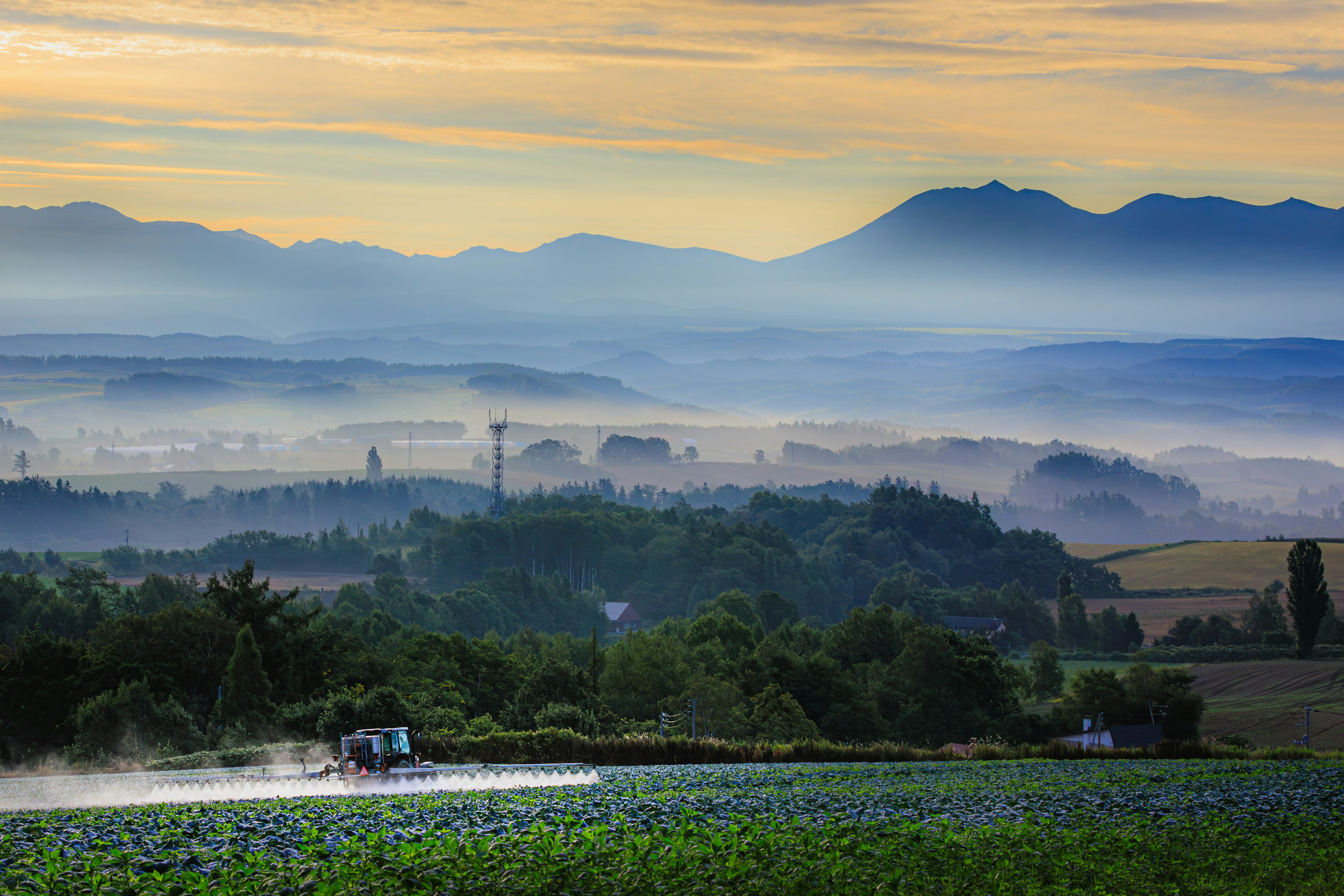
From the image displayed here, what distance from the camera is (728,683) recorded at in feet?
393

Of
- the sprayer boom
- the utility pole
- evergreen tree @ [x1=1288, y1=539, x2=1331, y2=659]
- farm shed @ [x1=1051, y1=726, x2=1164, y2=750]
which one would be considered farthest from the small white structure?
the sprayer boom

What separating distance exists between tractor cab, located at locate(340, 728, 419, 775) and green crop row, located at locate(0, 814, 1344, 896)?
2005cm

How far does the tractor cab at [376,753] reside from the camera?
146 ft

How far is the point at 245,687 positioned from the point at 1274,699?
4844 inches

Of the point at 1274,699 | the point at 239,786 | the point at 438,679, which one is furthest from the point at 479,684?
the point at 1274,699

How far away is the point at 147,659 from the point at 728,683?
179 feet

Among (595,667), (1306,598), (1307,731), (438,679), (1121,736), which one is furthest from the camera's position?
(1306,598)

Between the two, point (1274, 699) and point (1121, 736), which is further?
point (1274, 699)

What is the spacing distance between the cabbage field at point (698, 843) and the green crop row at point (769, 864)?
53 mm

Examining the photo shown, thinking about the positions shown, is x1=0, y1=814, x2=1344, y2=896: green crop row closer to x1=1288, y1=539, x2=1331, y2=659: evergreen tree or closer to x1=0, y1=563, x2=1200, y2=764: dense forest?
x1=0, y1=563, x2=1200, y2=764: dense forest

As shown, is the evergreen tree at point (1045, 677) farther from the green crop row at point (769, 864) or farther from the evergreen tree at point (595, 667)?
the green crop row at point (769, 864)

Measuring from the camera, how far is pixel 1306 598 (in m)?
181

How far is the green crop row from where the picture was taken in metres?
20.1

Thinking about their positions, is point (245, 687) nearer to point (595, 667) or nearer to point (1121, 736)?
point (595, 667)
